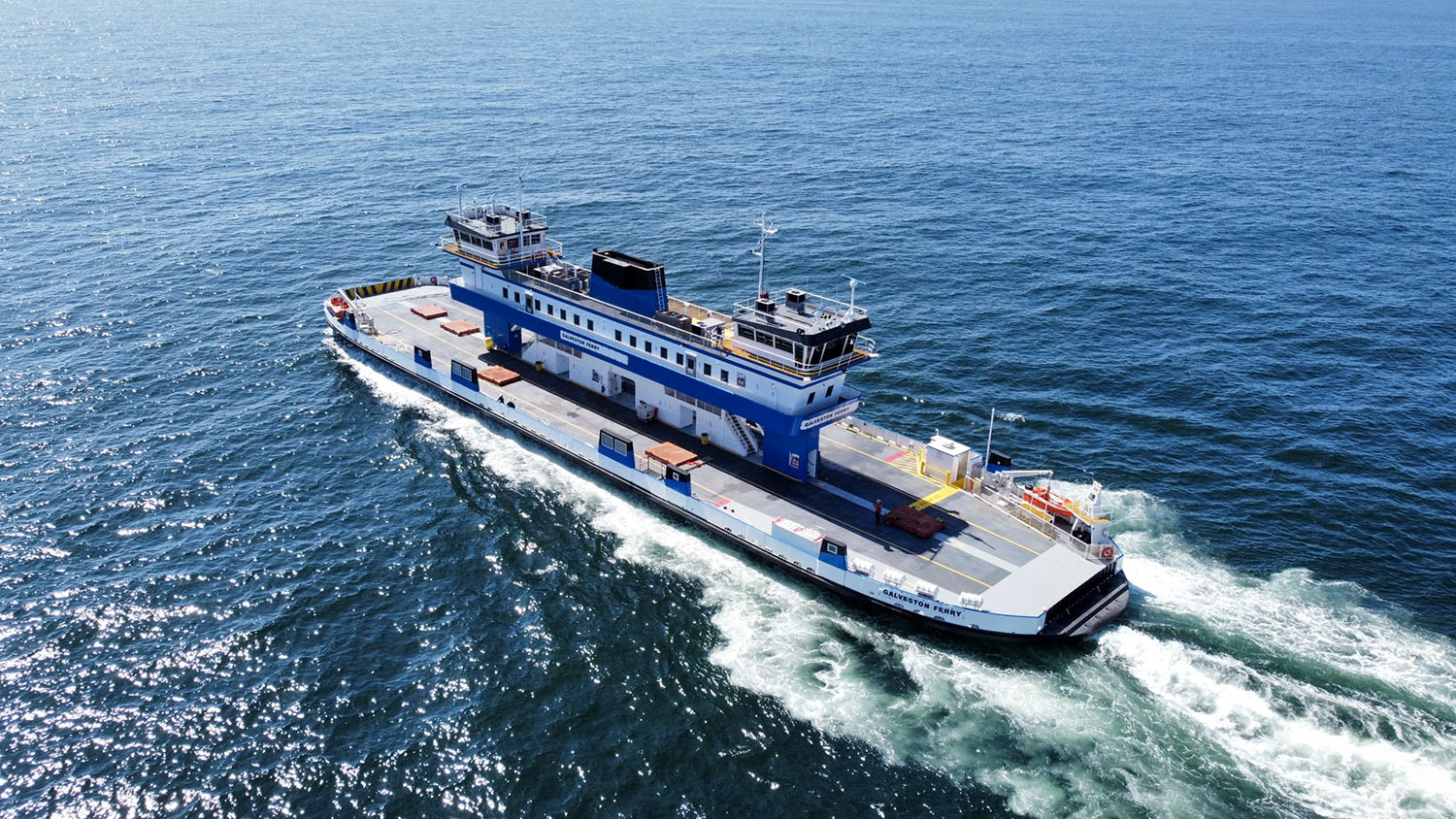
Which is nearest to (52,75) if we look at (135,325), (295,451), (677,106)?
(677,106)

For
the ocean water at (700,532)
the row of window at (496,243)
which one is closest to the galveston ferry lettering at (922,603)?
the ocean water at (700,532)

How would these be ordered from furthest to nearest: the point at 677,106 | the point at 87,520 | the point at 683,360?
1. the point at 677,106
2. the point at 683,360
3. the point at 87,520

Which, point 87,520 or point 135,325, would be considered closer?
point 87,520

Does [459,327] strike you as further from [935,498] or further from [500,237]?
[935,498]

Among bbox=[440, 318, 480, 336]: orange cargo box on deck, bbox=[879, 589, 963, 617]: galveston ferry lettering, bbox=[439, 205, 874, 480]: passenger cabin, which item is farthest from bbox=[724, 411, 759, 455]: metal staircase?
bbox=[440, 318, 480, 336]: orange cargo box on deck

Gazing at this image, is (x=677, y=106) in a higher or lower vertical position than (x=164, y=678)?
higher

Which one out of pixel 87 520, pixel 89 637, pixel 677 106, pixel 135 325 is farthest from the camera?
pixel 677 106

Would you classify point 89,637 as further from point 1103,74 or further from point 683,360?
point 1103,74
